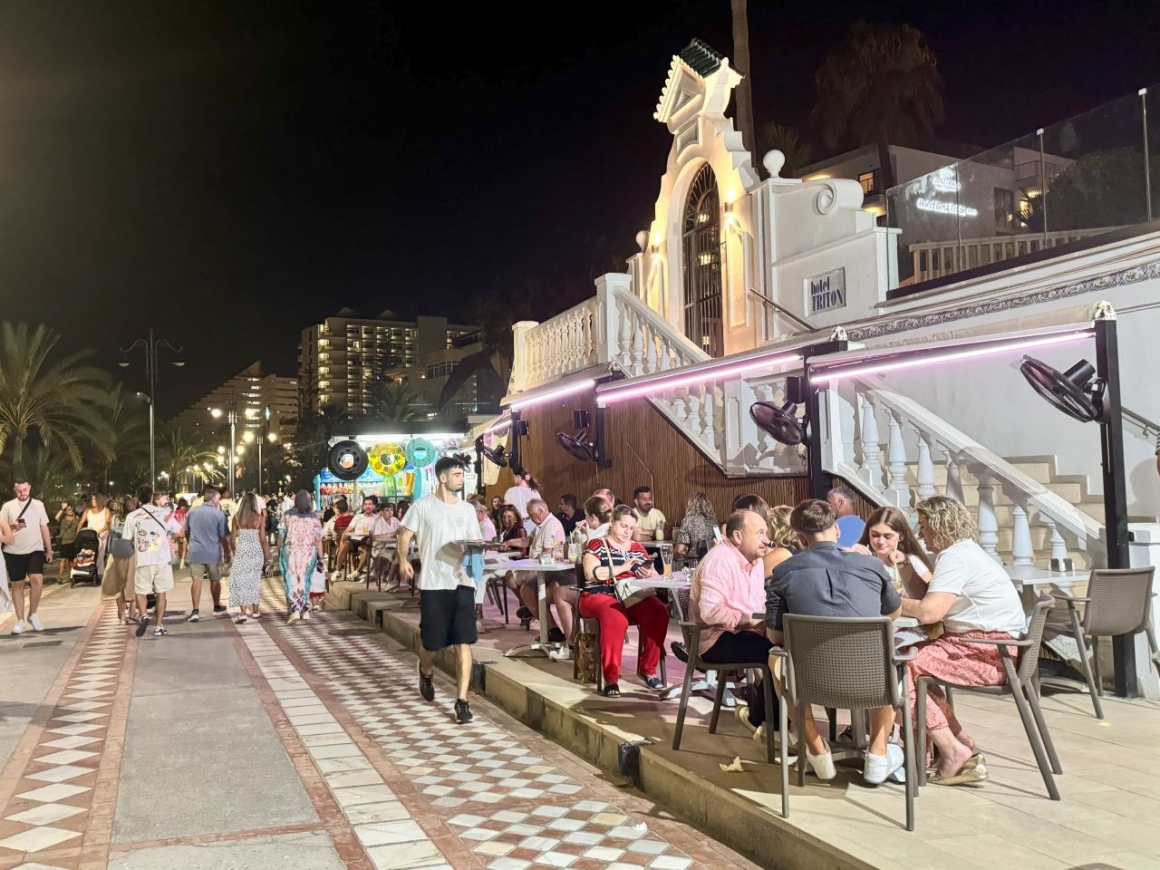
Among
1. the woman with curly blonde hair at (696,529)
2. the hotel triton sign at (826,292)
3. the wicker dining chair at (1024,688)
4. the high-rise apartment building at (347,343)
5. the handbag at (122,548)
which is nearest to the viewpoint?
the wicker dining chair at (1024,688)

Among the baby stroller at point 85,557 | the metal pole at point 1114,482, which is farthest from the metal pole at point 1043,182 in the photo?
the baby stroller at point 85,557

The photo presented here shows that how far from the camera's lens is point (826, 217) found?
12.9 meters

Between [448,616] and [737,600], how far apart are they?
2.54m

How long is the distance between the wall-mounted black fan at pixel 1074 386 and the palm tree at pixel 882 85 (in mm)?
17962

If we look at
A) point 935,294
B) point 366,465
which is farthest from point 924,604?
point 366,465

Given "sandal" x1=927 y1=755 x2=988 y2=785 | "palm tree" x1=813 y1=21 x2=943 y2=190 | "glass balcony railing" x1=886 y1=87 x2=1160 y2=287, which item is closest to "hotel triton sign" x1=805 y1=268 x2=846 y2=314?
"glass balcony railing" x1=886 y1=87 x2=1160 y2=287

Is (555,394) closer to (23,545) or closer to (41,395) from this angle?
(23,545)

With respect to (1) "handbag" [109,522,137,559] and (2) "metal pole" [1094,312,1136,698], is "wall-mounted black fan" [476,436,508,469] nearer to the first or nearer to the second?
(1) "handbag" [109,522,137,559]

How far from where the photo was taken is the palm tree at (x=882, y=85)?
2503 centimetres

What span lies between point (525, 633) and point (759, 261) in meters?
6.52

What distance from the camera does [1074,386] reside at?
24.3 ft

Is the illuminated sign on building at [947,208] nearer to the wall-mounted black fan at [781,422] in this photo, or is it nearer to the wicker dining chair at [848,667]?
the wall-mounted black fan at [781,422]

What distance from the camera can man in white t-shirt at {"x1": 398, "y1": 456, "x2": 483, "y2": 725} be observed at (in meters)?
7.53

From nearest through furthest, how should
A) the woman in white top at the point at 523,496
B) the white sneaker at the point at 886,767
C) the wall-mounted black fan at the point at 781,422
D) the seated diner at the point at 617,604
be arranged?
1. the white sneaker at the point at 886,767
2. the seated diner at the point at 617,604
3. the wall-mounted black fan at the point at 781,422
4. the woman in white top at the point at 523,496
